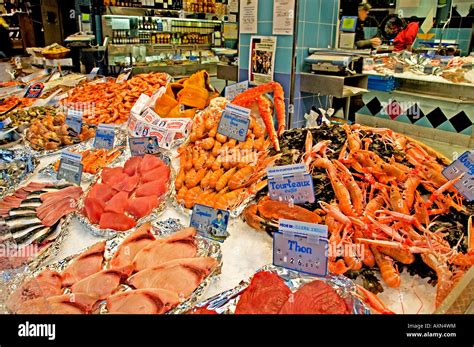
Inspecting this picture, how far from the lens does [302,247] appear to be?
150 centimetres

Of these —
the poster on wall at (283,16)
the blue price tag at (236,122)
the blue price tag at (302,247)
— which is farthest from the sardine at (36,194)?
the poster on wall at (283,16)

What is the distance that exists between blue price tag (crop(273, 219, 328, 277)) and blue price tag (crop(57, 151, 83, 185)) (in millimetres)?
1344

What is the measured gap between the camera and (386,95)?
19.4 ft

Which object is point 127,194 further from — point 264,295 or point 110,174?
point 264,295

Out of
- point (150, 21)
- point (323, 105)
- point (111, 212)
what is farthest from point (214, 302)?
point (150, 21)

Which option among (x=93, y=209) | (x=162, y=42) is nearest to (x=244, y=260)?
(x=93, y=209)

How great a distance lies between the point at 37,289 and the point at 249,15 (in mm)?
2960

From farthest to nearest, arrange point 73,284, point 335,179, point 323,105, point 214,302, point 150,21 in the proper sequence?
point 150,21, point 323,105, point 335,179, point 73,284, point 214,302

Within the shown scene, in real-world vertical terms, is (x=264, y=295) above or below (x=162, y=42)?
below

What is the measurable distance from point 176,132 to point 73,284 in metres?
1.59

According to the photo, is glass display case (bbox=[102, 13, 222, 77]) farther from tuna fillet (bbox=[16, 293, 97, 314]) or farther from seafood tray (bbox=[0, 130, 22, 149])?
tuna fillet (bbox=[16, 293, 97, 314])

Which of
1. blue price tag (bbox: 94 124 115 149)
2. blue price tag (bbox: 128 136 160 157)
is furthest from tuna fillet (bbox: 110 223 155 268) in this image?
blue price tag (bbox: 94 124 115 149)

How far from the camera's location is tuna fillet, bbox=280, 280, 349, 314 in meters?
1.31
